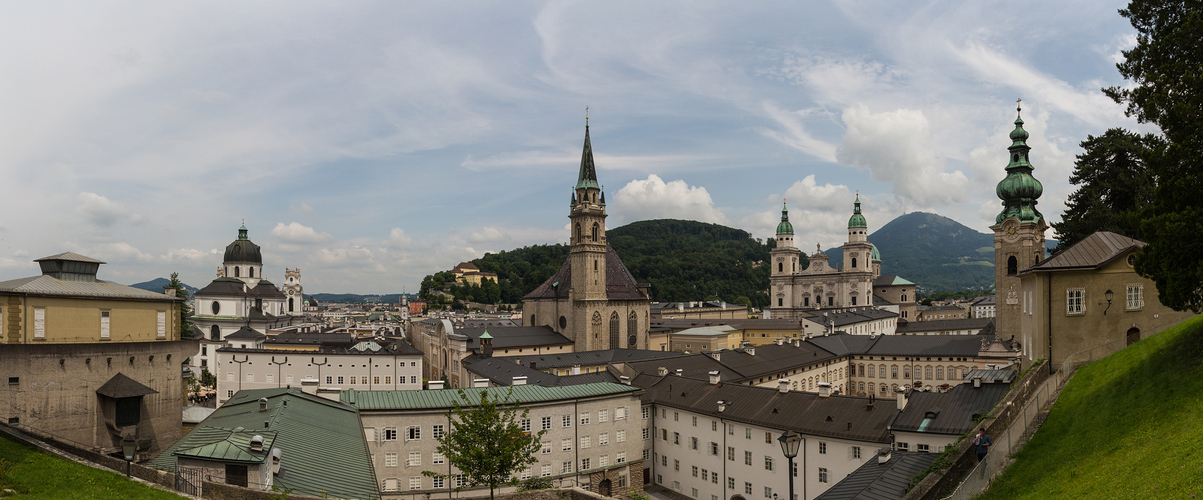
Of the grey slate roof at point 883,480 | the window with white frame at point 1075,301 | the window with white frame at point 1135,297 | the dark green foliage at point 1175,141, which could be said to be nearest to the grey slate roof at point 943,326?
the window with white frame at point 1075,301

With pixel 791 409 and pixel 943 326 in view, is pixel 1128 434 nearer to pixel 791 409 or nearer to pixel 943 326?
pixel 791 409

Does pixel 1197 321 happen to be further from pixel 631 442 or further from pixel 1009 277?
pixel 1009 277

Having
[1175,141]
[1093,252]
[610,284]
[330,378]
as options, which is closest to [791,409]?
[1093,252]

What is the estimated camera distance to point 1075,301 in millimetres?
29203

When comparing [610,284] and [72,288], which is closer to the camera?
[72,288]

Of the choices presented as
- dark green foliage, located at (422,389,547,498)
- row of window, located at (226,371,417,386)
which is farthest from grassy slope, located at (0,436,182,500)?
row of window, located at (226,371,417,386)

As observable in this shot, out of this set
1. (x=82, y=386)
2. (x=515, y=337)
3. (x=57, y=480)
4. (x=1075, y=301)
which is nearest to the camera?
(x=57, y=480)

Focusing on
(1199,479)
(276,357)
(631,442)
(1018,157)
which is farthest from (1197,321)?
(276,357)

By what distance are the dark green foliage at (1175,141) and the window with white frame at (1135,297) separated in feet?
30.9

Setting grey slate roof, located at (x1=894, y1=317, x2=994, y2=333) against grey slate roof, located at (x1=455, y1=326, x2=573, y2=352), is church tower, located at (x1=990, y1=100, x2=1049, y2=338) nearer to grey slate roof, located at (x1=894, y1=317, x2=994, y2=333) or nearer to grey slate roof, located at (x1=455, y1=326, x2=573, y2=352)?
grey slate roof, located at (x1=894, y1=317, x2=994, y2=333)

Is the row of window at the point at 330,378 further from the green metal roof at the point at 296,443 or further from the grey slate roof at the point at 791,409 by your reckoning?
the green metal roof at the point at 296,443

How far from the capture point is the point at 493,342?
73875 mm

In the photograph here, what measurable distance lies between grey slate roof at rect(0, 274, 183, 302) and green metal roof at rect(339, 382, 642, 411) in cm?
1074

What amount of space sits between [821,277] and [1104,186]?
4083 inches
